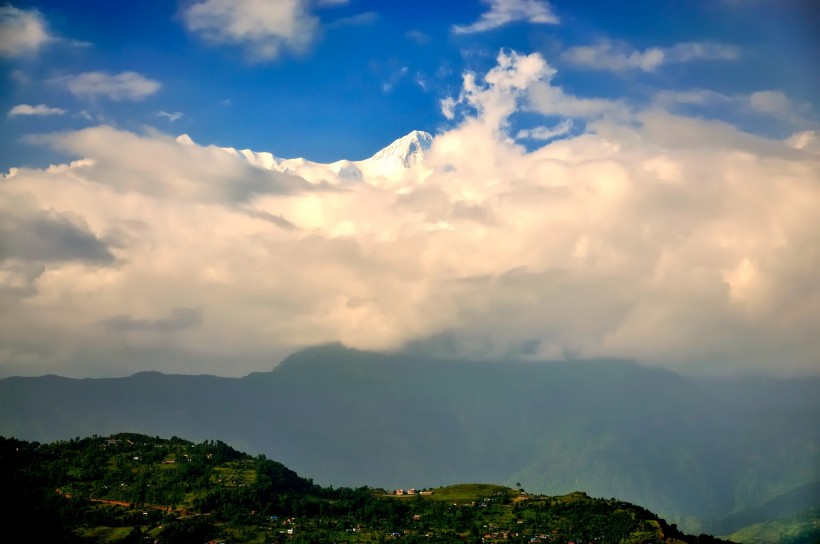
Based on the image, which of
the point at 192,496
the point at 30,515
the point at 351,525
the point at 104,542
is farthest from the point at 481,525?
the point at 30,515

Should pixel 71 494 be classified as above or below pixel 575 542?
above

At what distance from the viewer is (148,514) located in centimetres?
18775

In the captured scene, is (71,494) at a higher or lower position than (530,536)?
higher

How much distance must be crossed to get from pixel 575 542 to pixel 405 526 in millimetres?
36511

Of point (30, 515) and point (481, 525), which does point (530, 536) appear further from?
point (30, 515)

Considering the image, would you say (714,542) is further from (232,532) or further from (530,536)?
(232,532)

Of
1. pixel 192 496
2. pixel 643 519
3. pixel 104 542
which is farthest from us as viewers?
pixel 192 496

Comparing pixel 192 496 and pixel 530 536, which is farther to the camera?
pixel 192 496

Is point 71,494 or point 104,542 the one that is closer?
point 104,542

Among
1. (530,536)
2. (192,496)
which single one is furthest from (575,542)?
(192,496)

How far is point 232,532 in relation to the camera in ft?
595

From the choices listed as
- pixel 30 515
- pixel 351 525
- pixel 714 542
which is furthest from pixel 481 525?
pixel 30 515

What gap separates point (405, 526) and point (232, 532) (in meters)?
36.1

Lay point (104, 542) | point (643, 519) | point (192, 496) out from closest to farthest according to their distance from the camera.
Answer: point (104, 542)
point (643, 519)
point (192, 496)
